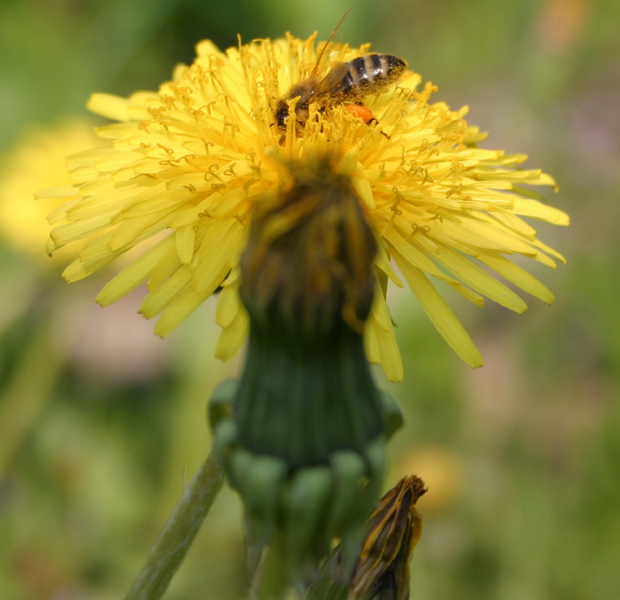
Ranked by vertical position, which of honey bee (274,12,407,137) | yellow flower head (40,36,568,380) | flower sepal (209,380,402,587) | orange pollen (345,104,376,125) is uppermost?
honey bee (274,12,407,137)

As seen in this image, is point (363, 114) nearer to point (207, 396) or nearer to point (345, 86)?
point (345, 86)

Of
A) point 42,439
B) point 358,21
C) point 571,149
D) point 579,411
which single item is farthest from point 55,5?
point 579,411

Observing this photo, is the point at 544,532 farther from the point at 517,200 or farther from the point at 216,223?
the point at 216,223

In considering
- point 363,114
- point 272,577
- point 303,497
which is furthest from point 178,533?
point 363,114

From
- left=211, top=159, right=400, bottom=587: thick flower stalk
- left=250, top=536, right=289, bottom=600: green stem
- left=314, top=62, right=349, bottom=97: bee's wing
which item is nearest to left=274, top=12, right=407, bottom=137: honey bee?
left=314, top=62, right=349, bottom=97: bee's wing

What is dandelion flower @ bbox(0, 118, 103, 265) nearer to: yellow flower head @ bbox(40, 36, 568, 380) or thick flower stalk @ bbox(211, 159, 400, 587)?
yellow flower head @ bbox(40, 36, 568, 380)
